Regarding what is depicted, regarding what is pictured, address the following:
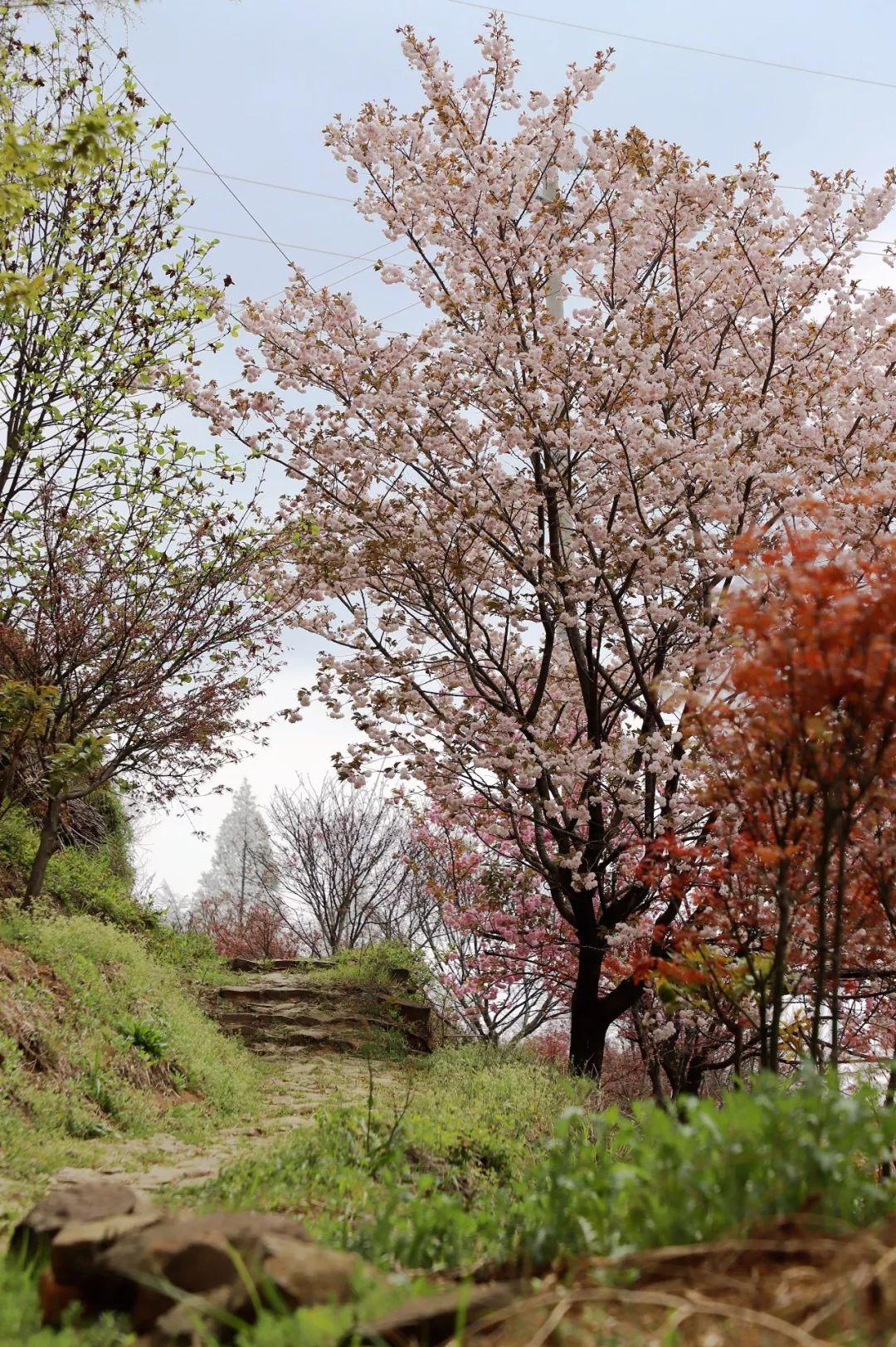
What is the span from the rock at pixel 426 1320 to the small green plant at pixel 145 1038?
21.8 ft

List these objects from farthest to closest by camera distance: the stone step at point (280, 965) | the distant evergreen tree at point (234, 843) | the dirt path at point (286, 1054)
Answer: the distant evergreen tree at point (234, 843), the stone step at point (280, 965), the dirt path at point (286, 1054)

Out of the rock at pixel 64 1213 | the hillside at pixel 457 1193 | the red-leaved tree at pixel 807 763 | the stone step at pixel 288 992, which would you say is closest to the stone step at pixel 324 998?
the stone step at pixel 288 992

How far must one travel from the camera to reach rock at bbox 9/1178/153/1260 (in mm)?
3264

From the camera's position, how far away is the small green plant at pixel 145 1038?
28.0 ft

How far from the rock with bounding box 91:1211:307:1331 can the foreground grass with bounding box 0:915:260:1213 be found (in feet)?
7.43

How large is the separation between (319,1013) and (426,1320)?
34.7 feet

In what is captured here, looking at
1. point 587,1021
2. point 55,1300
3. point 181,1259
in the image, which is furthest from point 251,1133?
point 181,1259

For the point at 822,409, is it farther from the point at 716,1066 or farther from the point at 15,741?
the point at 15,741

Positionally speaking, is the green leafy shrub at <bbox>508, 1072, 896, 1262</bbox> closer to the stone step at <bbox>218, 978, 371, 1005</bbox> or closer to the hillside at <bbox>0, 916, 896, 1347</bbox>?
the hillside at <bbox>0, 916, 896, 1347</bbox>

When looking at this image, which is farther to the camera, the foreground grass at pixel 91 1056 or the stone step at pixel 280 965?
the stone step at pixel 280 965

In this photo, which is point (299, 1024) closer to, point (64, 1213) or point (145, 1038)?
point (145, 1038)

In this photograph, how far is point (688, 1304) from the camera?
2326 mm

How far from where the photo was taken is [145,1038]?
8.62 m

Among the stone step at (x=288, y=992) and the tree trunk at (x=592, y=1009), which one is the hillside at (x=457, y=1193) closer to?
the tree trunk at (x=592, y=1009)
